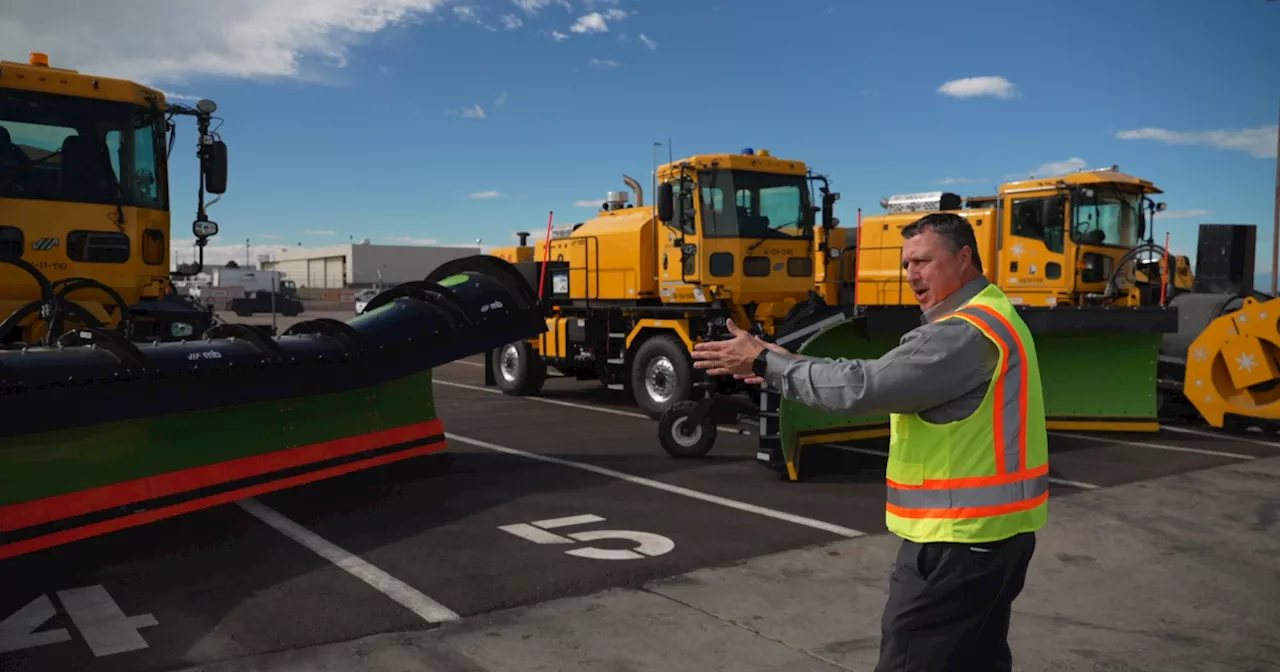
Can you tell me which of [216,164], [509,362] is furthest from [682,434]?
[509,362]

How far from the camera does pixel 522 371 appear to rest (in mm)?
14125

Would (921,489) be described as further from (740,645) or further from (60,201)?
(60,201)

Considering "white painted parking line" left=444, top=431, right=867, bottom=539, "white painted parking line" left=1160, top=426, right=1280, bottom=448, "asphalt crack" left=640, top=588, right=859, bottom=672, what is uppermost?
"asphalt crack" left=640, top=588, right=859, bottom=672

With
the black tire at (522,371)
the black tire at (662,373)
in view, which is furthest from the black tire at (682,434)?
the black tire at (522,371)

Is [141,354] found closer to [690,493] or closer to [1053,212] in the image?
[690,493]

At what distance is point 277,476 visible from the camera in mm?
6672

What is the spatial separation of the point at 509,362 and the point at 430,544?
8661mm

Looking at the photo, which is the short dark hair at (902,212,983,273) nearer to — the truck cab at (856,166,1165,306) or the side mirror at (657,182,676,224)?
the side mirror at (657,182,676,224)

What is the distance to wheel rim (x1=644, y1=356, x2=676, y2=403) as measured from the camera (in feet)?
37.3

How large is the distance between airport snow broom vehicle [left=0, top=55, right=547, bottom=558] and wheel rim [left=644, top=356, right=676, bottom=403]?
282 centimetres

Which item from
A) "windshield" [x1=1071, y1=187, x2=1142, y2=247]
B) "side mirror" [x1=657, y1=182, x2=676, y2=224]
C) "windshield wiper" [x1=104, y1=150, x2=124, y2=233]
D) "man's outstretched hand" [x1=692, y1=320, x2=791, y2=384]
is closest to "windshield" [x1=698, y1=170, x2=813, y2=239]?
"side mirror" [x1=657, y1=182, x2=676, y2=224]

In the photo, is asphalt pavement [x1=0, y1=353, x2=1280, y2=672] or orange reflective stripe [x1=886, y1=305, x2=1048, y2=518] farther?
asphalt pavement [x1=0, y1=353, x2=1280, y2=672]

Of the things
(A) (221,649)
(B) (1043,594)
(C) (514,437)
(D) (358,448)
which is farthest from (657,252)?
(A) (221,649)

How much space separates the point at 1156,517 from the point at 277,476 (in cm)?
614
